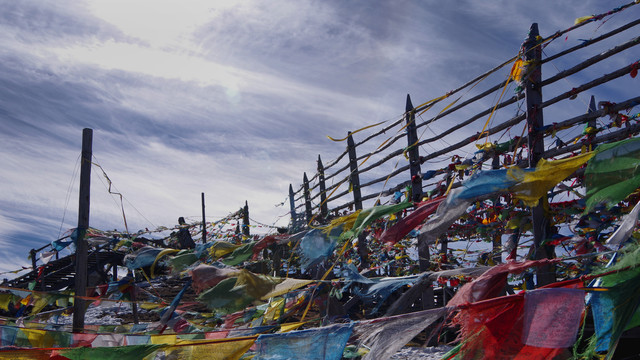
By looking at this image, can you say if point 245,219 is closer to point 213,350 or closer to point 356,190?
point 356,190

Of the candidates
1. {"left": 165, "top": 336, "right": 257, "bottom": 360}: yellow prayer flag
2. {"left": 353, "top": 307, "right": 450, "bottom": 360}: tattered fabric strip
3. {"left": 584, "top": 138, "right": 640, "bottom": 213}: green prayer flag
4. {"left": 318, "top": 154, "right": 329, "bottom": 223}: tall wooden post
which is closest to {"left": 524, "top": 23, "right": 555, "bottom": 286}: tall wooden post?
{"left": 584, "top": 138, "right": 640, "bottom": 213}: green prayer flag

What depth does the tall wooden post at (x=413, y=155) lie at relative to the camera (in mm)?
7875

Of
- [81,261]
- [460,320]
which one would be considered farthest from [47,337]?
[460,320]

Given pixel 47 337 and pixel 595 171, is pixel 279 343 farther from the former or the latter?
pixel 47 337

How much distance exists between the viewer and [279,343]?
3654mm

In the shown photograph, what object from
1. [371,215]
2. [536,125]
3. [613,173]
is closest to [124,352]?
[371,215]

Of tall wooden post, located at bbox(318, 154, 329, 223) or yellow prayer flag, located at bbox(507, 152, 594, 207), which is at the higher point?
tall wooden post, located at bbox(318, 154, 329, 223)

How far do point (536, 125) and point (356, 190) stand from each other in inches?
197

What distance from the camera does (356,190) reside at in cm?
1010

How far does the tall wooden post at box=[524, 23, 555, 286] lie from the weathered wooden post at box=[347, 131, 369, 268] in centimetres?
448

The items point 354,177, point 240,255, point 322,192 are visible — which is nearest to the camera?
point 240,255

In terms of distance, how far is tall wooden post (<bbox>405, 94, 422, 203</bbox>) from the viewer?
7.88 m

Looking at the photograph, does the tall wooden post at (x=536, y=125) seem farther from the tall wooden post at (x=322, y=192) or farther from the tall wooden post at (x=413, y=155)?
the tall wooden post at (x=322, y=192)

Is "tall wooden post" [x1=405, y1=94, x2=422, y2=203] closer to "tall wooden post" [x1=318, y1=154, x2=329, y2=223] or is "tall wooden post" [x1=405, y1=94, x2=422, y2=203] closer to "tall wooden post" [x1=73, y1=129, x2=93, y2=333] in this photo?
"tall wooden post" [x1=318, y1=154, x2=329, y2=223]
